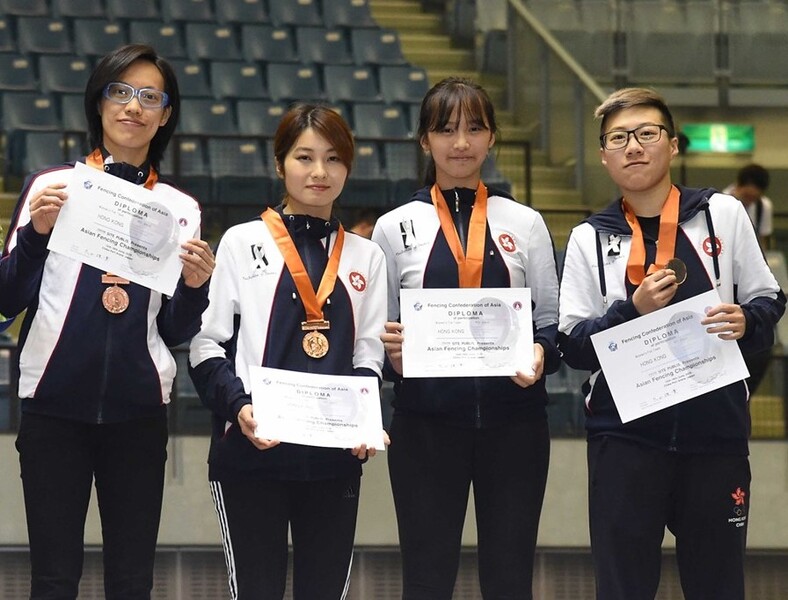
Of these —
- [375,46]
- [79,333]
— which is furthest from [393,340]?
[375,46]

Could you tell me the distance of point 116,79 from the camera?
3.40 m

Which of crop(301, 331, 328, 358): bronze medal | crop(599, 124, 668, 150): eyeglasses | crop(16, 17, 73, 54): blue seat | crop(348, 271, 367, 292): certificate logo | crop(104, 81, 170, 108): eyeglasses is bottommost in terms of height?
crop(301, 331, 328, 358): bronze medal

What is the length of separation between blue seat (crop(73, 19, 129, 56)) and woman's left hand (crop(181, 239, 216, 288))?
6.75 metres

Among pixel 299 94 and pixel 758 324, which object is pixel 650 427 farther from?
pixel 299 94

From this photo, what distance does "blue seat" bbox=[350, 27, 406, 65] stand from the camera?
34.0 feet

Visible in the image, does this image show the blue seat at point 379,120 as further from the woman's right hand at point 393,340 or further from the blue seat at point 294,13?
the woman's right hand at point 393,340

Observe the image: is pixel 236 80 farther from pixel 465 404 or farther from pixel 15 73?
pixel 465 404

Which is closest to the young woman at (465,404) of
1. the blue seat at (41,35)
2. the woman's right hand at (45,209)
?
the woman's right hand at (45,209)

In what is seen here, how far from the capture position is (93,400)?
3.24 meters

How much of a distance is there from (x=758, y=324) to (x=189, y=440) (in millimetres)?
2986

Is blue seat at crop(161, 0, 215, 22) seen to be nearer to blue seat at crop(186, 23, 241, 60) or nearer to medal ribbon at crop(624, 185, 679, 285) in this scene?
blue seat at crop(186, 23, 241, 60)

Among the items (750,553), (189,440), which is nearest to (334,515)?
(189,440)

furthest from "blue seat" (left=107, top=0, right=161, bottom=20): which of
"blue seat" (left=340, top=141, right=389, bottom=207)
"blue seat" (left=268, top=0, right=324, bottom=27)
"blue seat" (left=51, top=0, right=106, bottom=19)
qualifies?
"blue seat" (left=340, top=141, right=389, bottom=207)

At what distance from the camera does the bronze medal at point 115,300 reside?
3.29m
